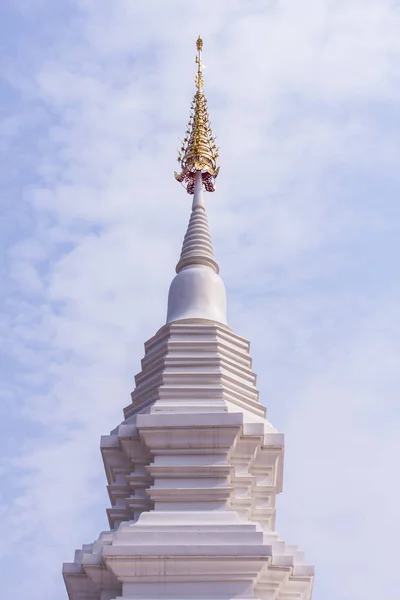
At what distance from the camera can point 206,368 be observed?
2067 centimetres

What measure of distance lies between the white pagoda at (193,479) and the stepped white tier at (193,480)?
17 millimetres

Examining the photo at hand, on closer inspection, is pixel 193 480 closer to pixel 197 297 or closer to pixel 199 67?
pixel 197 297

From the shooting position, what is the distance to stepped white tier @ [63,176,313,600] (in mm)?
17469

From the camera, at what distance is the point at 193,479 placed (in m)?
18.9

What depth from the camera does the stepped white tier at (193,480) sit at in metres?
17.5

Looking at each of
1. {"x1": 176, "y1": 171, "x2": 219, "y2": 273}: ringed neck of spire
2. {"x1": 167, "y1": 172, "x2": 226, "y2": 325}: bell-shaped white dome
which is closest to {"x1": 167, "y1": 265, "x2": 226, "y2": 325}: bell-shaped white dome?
{"x1": 167, "y1": 172, "x2": 226, "y2": 325}: bell-shaped white dome

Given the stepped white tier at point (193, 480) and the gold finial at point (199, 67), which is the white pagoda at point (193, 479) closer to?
the stepped white tier at point (193, 480)

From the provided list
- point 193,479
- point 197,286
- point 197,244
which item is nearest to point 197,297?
point 197,286

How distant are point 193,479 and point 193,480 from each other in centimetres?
2

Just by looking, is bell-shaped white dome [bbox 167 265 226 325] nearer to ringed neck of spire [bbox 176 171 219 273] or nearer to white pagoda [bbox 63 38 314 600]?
white pagoda [bbox 63 38 314 600]

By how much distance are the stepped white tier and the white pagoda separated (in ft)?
0.06

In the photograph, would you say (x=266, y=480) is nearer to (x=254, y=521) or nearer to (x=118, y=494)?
(x=254, y=521)

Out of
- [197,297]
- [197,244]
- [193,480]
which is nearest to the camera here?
[193,480]

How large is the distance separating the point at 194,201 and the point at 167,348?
469cm
